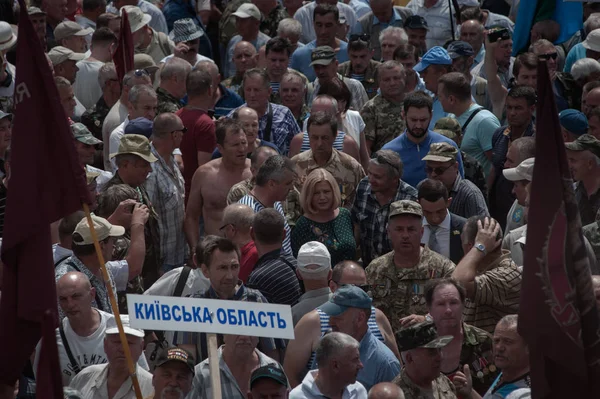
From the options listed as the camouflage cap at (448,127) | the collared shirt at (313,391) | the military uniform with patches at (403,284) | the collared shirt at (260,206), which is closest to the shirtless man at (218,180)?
the collared shirt at (260,206)

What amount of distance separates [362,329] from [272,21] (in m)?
9.33

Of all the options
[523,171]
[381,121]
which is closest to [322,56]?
[381,121]

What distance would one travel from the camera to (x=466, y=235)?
9898 mm

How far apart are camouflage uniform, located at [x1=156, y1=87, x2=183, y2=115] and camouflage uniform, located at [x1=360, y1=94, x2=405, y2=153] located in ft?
5.66

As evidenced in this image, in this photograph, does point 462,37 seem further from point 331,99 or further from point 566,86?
point 331,99

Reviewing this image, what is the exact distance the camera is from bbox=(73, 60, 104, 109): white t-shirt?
574 inches

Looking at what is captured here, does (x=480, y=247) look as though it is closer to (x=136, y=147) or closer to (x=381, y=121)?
(x=136, y=147)

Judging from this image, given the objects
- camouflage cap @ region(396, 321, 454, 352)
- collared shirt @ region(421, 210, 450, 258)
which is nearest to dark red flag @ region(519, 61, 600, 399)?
camouflage cap @ region(396, 321, 454, 352)

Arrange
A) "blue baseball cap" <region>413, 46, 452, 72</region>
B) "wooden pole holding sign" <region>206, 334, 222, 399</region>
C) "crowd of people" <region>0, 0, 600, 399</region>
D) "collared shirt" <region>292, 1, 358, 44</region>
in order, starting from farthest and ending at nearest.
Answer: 1. "collared shirt" <region>292, 1, 358, 44</region>
2. "blue baseball cap" <region>413, 46, 452, 72</region>
3. "crowd of people" <region>0, 0, 600, 399</region>
4. "wooden pole holding sign" <region>206, 334, 222, 399</region>

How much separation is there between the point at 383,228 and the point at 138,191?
1844mm

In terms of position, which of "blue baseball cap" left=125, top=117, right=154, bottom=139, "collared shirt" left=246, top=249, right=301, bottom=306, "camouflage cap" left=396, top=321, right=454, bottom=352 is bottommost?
"blue baseball cap" left=125, top=117, right=154, bottom=139

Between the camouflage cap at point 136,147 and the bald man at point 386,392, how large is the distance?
148 inches

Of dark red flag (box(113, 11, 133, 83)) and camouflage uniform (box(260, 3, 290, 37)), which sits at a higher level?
dark red flag (box(113, 11, 133, 83))

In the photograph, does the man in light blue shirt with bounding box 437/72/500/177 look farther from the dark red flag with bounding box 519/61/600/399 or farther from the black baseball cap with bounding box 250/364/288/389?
the dark red flag with bounding box 519/61/600/399
